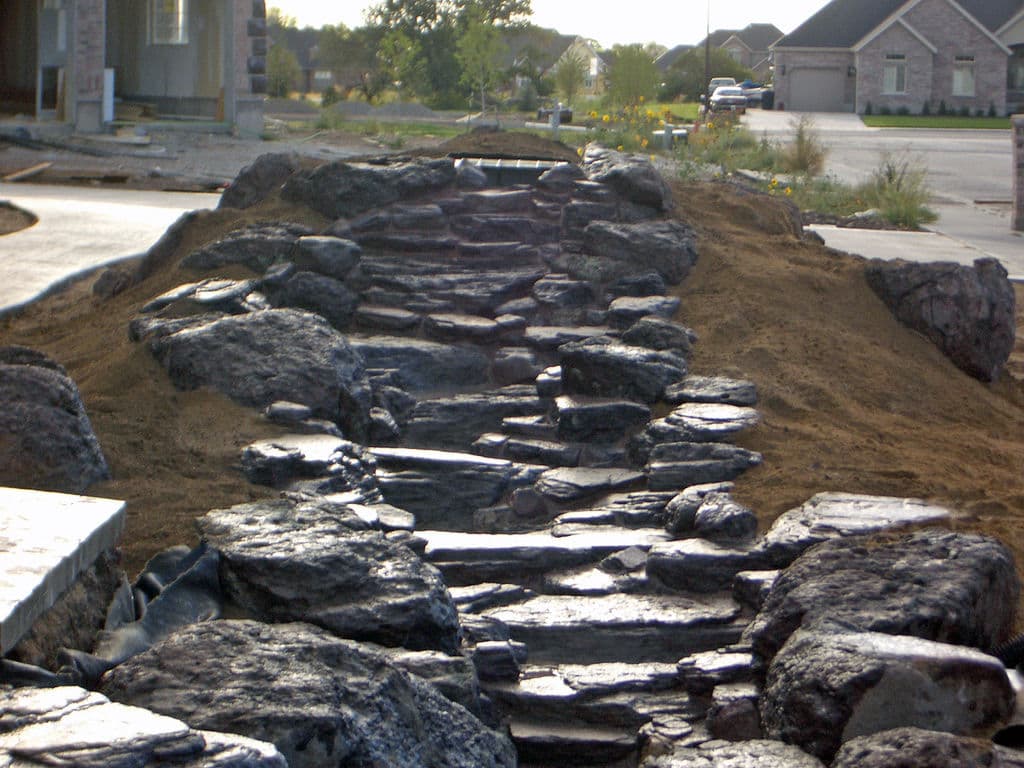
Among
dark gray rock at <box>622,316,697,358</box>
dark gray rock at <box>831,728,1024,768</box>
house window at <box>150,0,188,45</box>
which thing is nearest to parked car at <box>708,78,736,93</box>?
house window at <box>150,0,188,45</box>

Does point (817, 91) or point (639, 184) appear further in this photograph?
point (817, 91)

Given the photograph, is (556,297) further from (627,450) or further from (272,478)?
(272,478)

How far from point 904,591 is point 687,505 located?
1382mm

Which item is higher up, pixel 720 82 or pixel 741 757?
pixel 720 82

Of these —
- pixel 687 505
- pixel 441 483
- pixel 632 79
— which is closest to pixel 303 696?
pixel 687 505

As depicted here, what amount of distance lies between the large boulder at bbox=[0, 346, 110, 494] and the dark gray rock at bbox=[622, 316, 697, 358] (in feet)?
10.9

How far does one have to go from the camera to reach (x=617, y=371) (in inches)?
272

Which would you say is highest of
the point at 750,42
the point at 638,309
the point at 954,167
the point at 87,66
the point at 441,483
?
the point at 750,42

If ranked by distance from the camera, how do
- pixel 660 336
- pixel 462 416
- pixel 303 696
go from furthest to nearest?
pixel 660 336, pixel 462 416, pixel 303 696

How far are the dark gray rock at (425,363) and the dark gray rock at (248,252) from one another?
1022 mm

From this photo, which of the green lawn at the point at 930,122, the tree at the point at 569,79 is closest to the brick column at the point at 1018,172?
the green lawn at the point at 930,122

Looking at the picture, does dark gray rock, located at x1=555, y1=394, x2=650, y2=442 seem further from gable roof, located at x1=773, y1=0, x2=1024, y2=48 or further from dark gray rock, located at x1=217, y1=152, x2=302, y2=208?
gable roof, located at x1=773, y1=0, x2=1024, y2=48

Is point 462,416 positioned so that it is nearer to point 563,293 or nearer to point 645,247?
point 563,293

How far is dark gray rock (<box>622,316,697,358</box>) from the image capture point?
731 cm
